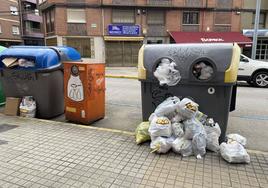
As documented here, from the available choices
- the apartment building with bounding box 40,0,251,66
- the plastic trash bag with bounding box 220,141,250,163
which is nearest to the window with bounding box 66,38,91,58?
the apartment building with bounding box 40,0,251,66

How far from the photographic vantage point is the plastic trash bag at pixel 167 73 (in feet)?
12.6

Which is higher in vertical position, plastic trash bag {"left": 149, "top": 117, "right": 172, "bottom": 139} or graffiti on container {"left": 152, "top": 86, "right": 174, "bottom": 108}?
graffiti on container {"left": 152, "top": 86, "right": 174, "bottom": 108}

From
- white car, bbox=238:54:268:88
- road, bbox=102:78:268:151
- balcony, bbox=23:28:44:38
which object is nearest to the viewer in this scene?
road, bbox=102:78:268:151

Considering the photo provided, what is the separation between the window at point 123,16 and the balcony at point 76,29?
2.71 metres

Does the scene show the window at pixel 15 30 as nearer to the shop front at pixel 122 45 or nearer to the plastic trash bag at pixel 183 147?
the shop front at pixel 122 45

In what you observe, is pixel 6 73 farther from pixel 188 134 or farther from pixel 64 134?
pixel 188 134

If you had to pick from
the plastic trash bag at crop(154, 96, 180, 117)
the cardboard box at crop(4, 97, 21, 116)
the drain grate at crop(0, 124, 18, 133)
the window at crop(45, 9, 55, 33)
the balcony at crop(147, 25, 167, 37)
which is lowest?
the drain grate at crop(0, 124, 18, 133)

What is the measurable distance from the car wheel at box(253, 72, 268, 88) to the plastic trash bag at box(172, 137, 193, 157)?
8.39 metres

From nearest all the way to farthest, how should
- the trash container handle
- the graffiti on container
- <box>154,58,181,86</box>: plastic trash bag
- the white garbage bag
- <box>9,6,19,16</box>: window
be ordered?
the white garbage bag → <box>154,58,181,86</box>: plastic trash bag → the graffiti on container → the trash container handle → <box>9,6,19,16</box>: window

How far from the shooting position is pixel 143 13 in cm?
2125

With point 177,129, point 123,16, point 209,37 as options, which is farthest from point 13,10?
point 177,129

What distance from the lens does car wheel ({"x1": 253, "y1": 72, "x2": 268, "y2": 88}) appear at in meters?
10.5

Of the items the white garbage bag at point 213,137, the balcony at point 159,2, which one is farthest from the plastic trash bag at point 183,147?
the balcony at point 159,2

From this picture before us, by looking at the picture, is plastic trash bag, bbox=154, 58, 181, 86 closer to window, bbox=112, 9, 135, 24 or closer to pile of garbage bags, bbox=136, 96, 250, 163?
pile of garbage bags, bbox=136, 96, 250, 163
